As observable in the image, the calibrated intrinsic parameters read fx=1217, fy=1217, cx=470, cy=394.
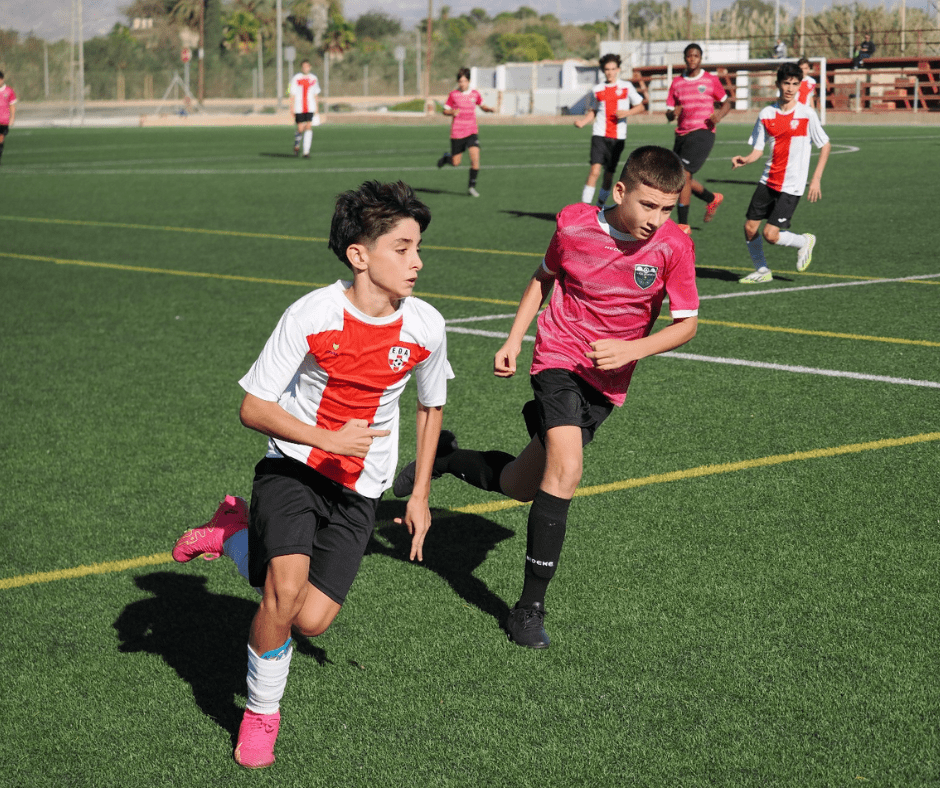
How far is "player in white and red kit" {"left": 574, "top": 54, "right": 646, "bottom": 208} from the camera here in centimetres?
1738

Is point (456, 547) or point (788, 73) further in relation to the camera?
point (788, 73)

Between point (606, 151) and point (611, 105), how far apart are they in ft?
2.13

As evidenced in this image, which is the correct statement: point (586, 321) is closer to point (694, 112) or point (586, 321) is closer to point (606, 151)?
point (694, 112)

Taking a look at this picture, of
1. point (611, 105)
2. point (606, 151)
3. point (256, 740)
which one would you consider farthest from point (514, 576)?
point (611, 105)

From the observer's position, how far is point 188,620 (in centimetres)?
446

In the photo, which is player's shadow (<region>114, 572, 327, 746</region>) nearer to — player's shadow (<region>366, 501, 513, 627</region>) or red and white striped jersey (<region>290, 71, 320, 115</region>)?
player's shadow (<region>366, 501, 513, 627</region>)

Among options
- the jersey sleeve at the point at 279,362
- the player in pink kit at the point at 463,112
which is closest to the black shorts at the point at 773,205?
the jersey sleeve at the point at 279,362

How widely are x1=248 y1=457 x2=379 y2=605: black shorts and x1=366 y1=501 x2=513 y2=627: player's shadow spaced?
89cm

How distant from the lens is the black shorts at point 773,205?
11.6 metres

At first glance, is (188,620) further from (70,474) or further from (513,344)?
(70,474)

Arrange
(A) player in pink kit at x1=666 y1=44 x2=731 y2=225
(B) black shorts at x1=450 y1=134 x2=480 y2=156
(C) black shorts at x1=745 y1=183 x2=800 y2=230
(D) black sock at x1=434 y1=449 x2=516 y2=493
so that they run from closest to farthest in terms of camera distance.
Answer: (D) black sock at x1=434 y1=449 x2=516 y2=493
(C) black shorts at x1=745 y1=183 x2=800 y2=230
(A) player in pink kit at x1=666 y1=44 x2=731 y2=225
(B) black shorts at x1=450 y1=134 x2=480 y2=156

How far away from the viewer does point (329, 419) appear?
12.5 ft

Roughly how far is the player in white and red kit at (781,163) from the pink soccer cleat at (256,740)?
899 centimetres

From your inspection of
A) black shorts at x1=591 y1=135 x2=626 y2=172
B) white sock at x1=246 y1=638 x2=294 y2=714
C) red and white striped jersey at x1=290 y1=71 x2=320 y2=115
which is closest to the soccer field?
white sock at x1=246 y1=638 x2=294 y2=714
